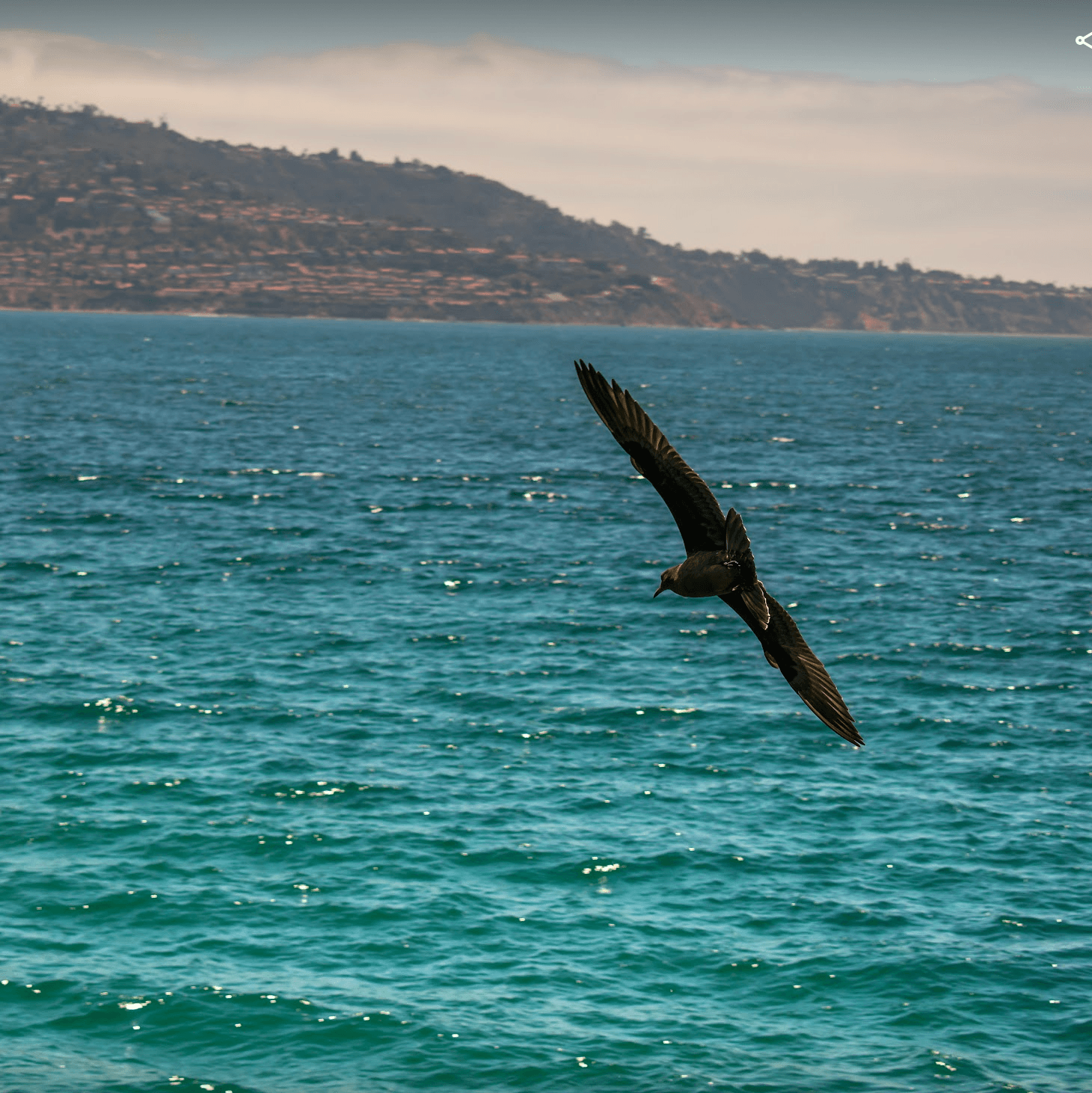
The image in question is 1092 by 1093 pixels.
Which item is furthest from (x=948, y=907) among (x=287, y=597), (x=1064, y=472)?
(x=1064, y=472)

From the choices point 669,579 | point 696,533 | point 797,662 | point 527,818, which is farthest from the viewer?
point 527,818

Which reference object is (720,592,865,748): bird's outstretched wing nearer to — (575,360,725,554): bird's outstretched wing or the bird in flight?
the bird in flight

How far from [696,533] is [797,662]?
2.11 m

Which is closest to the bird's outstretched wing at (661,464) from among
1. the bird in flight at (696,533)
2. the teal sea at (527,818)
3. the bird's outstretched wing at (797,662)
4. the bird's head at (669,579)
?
the bird in flight at (696,533)

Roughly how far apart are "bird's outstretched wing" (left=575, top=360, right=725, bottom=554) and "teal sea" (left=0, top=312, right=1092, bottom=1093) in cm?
2554

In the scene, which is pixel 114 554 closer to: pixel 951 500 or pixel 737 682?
pixel 737 682

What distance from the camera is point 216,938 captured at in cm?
4100

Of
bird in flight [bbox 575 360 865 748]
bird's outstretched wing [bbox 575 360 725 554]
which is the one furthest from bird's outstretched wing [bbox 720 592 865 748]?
bird's outstretched wing [bbox 575 360 725 554]

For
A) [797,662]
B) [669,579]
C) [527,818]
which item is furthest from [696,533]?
[527,818]

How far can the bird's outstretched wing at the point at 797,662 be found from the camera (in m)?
14.0

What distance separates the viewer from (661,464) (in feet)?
45.6

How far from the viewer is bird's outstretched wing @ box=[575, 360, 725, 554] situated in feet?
44.9

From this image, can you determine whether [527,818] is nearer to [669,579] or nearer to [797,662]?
[797,662]

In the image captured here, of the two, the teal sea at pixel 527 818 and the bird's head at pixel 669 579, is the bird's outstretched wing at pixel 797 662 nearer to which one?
the bird's head at pixel 669 579
